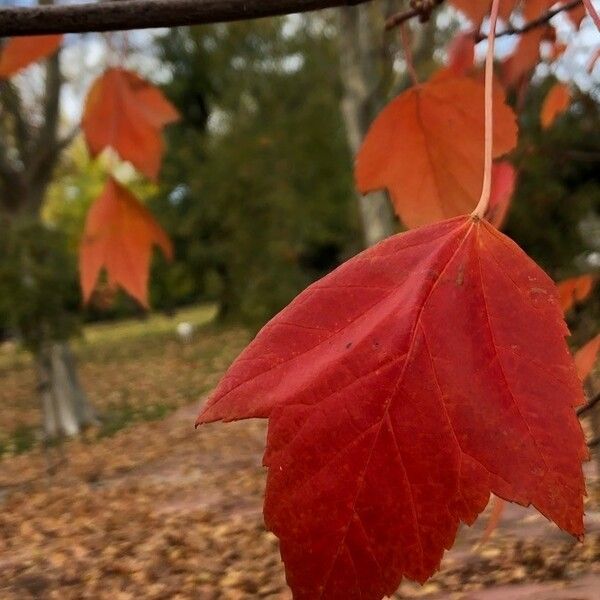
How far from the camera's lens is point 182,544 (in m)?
2.84

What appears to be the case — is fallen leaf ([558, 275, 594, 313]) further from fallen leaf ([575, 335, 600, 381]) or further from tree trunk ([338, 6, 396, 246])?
tree trunk ([338, 6, 396, 246])

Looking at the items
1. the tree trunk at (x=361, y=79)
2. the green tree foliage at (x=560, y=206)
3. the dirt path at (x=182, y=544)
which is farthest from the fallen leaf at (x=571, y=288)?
the green tree foliage at (x=560, y=206)

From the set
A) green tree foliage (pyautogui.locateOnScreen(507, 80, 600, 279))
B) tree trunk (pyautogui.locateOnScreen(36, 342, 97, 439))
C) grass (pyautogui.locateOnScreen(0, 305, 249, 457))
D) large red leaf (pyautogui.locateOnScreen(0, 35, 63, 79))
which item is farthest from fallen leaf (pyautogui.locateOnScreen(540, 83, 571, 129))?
green tree foliage (pyautogui.locateOnScreen(507, 80, 600, 279))

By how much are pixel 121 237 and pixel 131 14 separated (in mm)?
395

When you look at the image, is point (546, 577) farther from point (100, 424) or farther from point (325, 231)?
point (325, 231)

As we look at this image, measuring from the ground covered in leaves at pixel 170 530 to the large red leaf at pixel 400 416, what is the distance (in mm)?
1437

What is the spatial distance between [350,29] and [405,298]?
139 inches

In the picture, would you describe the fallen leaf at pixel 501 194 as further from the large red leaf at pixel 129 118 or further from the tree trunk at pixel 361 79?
the tree trunk at pixel 361 79

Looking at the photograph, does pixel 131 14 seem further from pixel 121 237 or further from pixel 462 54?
pixel 462 54

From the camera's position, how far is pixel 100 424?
7.07 meters

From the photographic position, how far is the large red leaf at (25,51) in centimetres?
68

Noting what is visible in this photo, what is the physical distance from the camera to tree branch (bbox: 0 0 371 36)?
379 millimetres

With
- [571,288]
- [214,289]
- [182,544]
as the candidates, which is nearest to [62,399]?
[182,544]

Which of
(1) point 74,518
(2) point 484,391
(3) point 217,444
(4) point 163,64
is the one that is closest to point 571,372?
(2) point 484,391
